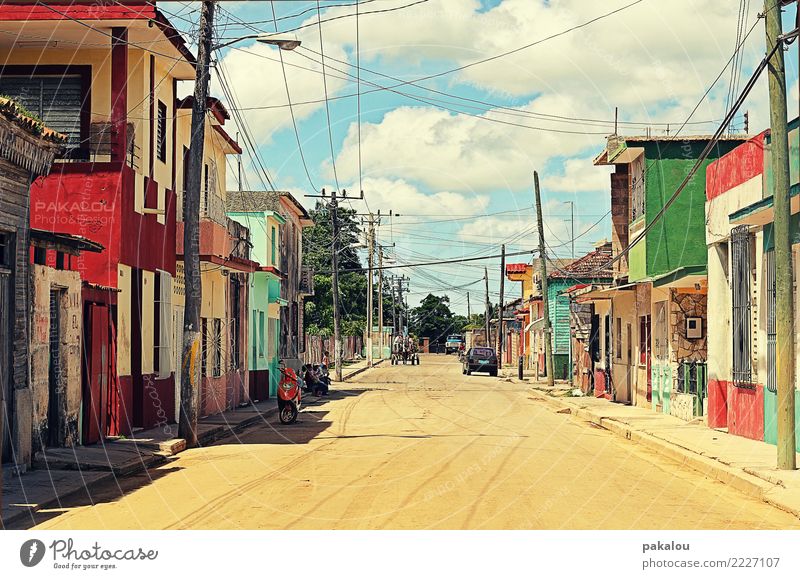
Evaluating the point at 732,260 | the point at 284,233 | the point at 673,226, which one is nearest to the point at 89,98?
the point at 732,260

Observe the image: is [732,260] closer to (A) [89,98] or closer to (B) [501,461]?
(B) [501,461]

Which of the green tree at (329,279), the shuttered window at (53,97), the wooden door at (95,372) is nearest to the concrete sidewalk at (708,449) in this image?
the wooden door at (95,372)

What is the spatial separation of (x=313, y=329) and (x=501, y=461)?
52331 millimetres

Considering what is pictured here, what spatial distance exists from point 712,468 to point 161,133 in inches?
562

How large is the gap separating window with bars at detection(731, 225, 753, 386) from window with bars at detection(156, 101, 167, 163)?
12.3 metres

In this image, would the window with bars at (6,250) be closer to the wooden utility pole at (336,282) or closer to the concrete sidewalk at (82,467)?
the concrete sidewalk at (82,467)

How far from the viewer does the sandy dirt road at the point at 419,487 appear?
34.0ft

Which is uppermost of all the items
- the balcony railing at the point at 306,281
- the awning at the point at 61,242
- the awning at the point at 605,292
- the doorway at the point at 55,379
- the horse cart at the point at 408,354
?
the balcony railing at the point at 306,281

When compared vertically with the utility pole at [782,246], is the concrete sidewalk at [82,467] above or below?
below

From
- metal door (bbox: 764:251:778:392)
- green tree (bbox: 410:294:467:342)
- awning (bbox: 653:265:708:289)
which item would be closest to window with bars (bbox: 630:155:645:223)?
awning (bbox: 653:265:708:289)

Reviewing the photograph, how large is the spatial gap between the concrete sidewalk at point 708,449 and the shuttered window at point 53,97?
1279 cm

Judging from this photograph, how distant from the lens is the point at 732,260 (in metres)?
20.4

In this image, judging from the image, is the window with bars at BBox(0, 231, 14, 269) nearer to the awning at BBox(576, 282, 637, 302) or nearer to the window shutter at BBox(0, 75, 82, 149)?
the window shutter at BBox(0, 75, 82, 149)

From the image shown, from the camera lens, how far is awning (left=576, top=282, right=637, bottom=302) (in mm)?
30019
